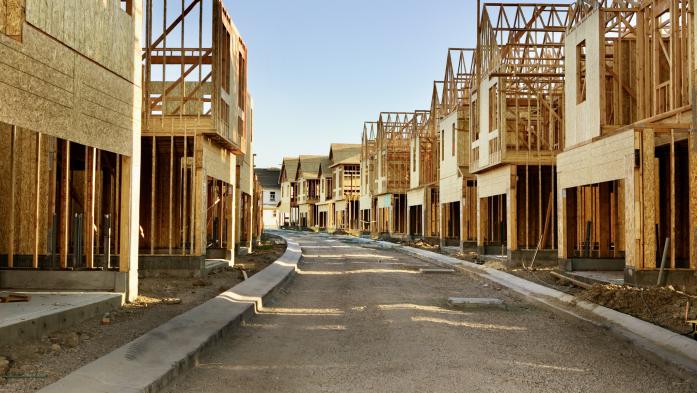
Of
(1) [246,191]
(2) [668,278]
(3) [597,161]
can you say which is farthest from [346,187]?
(2) [668,278]

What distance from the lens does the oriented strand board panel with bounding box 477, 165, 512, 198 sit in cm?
2219

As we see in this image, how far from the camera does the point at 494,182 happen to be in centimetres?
2366

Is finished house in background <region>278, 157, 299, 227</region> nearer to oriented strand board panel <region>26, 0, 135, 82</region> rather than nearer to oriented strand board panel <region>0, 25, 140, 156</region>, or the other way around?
oriented strand board panel <region>26, 0, 135, 82</region>

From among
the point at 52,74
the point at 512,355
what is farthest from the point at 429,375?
the point at 52,74

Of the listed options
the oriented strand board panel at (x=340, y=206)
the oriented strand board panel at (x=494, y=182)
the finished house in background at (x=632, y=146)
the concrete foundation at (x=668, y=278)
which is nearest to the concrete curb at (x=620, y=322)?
the concrete foundation at (x=668, y=278)

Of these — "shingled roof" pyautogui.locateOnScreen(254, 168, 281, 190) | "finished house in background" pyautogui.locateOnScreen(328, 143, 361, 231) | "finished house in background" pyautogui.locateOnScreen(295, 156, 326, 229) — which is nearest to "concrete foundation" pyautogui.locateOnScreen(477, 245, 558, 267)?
"finished house in background" pyautogui.locateOnScreen(328, 143, 361, 231)

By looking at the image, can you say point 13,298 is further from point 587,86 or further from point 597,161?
point 587,86

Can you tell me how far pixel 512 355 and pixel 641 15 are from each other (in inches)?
403

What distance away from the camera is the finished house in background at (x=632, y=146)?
491 inches

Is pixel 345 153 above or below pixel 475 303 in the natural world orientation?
above

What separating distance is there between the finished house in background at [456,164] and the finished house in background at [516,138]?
2.28 m

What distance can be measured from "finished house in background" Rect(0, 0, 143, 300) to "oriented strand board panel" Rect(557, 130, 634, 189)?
30.9 ft

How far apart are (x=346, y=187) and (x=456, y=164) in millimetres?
35708

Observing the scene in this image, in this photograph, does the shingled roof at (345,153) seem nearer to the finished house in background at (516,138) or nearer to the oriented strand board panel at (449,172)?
the oriented strand board panel at (449,172)
